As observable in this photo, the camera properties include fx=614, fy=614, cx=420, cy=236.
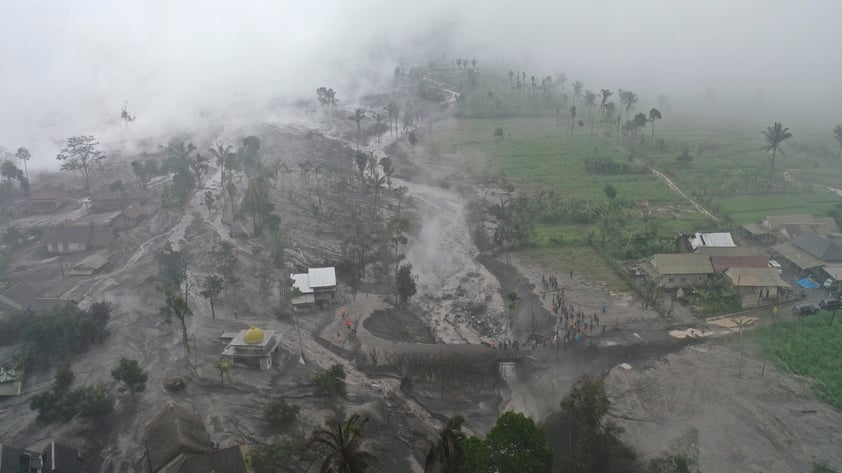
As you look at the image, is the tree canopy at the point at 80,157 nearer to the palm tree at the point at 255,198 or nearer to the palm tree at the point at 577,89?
the palm tree at the point at 255,198

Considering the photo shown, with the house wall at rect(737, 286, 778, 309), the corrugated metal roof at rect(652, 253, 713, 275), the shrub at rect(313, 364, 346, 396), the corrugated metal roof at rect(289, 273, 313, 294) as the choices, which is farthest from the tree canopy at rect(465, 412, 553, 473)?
the corrugated metal roof at rect(652, 253, 713, 275)

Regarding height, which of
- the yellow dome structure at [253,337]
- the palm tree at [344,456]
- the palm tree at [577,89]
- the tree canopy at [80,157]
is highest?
the palm tree at [577,89]

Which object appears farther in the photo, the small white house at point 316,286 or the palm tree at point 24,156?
the palm tree at point 24,156

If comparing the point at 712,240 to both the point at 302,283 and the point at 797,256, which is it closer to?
the point at 797,256

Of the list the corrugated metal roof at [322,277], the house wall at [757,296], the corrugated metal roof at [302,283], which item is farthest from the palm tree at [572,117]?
the corrugated metal roof at [302,283]

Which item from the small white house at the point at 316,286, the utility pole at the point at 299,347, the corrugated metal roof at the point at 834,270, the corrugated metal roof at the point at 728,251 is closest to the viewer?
the utility pole at the point at 299,347

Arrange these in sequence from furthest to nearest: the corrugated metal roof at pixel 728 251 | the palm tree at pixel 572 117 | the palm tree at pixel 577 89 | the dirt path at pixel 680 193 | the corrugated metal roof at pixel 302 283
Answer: the palm tree at pixel 577 89
the palm tree at pixel 572 117
the dirt path at pixel 680 193
the corrugated metal roof at pixel 728 251
the corrugated metal roof at pixel 302 283

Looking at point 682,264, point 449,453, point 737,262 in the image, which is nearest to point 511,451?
point 449,453
